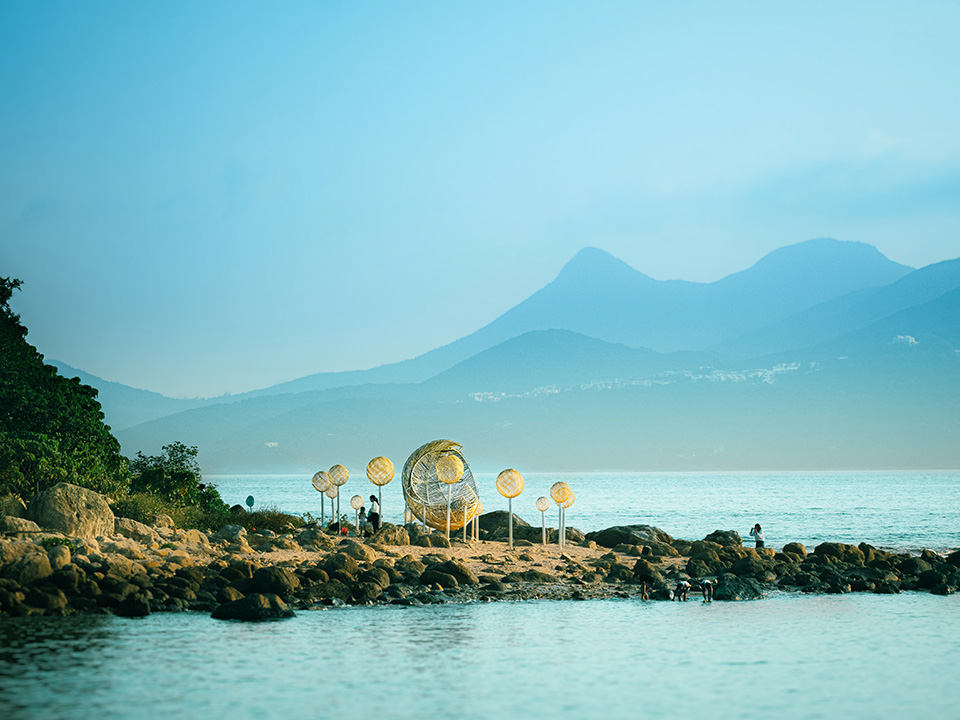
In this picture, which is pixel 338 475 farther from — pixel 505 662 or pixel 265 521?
pixel 505 662

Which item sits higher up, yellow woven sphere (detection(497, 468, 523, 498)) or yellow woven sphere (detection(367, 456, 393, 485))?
yellow woven sphere (detection(367, 456, 393, 485))

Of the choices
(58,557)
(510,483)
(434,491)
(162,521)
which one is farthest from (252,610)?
(434,491)

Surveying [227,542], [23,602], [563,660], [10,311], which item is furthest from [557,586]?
[10,311]

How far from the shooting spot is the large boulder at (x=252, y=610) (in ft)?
67.4

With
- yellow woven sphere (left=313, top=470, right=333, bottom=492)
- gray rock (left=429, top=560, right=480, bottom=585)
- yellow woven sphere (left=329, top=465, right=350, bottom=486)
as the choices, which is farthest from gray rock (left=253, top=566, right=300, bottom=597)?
yellow woven sphere (left=313, top=470, right=333, bottom=492)

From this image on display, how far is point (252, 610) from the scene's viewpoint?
67.4ft

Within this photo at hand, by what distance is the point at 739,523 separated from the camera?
64.2 m

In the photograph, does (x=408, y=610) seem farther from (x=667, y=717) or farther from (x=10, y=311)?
(x=10, y=311)

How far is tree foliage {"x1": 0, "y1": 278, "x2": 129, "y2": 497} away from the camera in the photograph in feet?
93.3

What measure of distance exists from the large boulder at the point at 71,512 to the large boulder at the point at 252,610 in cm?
720

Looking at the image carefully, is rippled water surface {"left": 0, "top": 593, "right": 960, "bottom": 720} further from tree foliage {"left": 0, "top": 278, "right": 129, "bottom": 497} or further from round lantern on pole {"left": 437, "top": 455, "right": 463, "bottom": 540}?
tree foliage {"left": 0, "top": 278, "right": 129, "bottom": 497}

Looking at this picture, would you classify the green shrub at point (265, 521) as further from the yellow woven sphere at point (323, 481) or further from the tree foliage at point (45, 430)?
the tree foliage at point (45, 430)

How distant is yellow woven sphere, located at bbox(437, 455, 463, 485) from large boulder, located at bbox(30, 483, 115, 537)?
35.0ft

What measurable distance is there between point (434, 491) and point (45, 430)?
13609 mm
